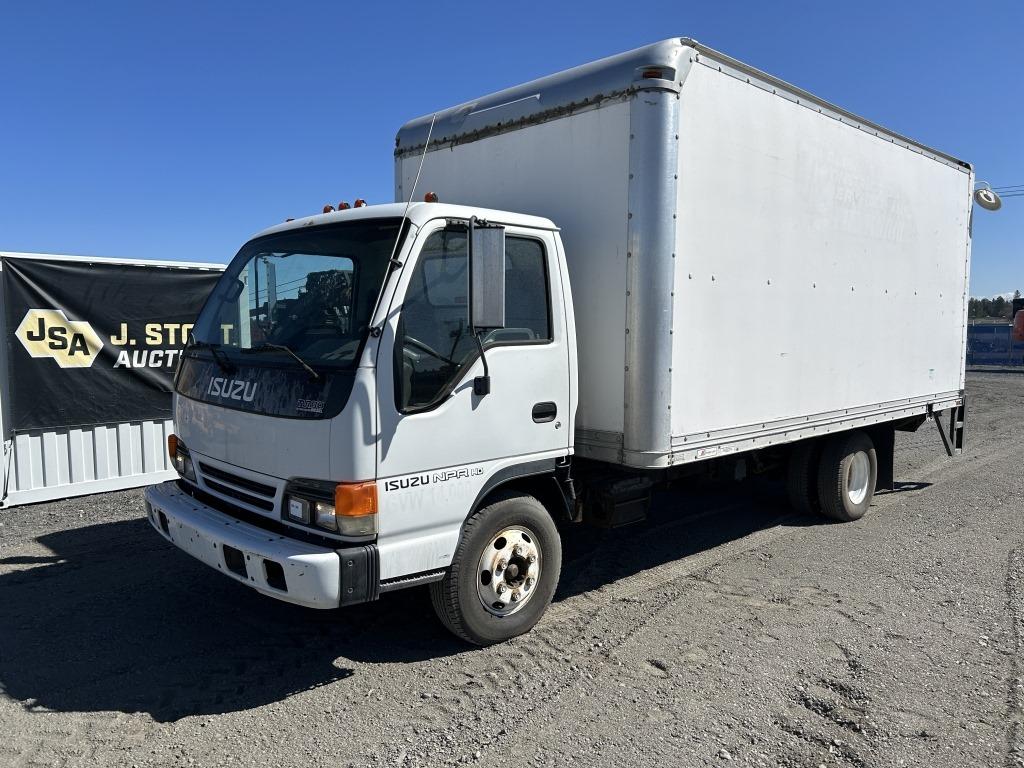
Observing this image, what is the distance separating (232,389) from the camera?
4121 mm

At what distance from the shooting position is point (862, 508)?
748cm

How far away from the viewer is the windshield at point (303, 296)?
3.84 meters

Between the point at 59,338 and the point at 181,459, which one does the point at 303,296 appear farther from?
the point at 59,338

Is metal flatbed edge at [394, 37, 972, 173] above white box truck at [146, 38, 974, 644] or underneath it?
above

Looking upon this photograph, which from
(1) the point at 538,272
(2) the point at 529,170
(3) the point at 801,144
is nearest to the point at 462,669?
(1) the point at 538,272

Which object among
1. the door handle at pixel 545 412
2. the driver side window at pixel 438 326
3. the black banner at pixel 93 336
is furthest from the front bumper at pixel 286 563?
the black banner at pixel 93 336

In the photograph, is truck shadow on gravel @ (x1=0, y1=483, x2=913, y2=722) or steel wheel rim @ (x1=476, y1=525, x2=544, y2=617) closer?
truck shadow on gravel @ (x1=0, y1=483, x2=913, y2=722)

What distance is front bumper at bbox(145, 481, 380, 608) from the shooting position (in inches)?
138

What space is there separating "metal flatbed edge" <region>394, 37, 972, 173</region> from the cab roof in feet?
2.72

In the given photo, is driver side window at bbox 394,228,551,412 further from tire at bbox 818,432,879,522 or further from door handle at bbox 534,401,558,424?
tire at bbox 818,432,879,522

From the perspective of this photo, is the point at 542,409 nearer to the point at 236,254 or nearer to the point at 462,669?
the point at 462,669

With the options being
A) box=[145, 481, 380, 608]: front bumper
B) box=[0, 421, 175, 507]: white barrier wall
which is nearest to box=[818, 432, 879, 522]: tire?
box=[145, 481, 380, 608]: front bumper

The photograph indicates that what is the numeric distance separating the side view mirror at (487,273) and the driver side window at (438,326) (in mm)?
247

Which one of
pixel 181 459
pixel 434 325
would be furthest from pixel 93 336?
pixel 434 325
